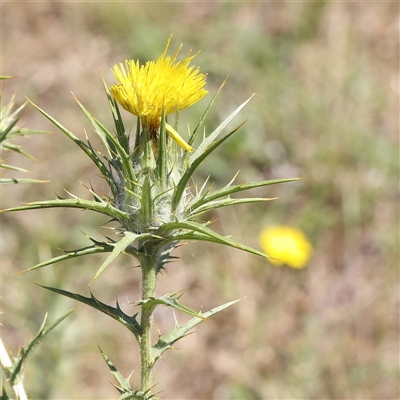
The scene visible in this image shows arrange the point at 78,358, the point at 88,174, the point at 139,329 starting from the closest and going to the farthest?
the point at 139,329 → the point at 78,358 → the point at 88,174

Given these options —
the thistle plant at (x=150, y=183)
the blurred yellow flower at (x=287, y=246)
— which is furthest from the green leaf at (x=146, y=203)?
the blurred yellow flower at (x=287, y=246)

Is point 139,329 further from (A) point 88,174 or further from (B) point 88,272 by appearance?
(A) point 88,174

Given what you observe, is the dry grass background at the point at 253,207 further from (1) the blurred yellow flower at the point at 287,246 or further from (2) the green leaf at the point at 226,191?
(2) the green leaf at the point at 226,191

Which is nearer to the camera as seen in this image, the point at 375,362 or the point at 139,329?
the point at 139,329

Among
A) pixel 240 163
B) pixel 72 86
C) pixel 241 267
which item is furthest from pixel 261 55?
pixel 241 267

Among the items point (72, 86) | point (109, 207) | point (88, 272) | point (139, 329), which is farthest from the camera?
point (72, 86)

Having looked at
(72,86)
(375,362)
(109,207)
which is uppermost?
(72,86)

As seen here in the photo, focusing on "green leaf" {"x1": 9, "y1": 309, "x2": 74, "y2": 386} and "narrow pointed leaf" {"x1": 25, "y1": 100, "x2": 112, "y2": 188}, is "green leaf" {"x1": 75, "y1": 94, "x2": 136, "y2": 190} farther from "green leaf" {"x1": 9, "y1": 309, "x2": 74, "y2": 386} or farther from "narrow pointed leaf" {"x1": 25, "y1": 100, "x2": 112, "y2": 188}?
"green leaf" {"x1": 9, "y1": 309, "x2": 74, "y2": 386}
